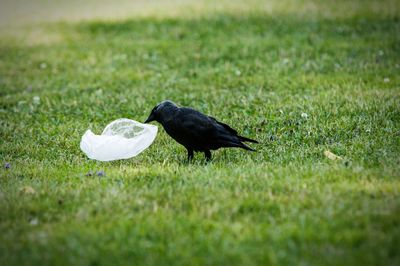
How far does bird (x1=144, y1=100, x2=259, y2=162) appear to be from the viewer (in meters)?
5.67

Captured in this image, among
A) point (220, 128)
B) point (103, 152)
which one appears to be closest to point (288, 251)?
point (220, 128)

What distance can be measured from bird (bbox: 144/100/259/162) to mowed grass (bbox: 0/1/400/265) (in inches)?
9.7

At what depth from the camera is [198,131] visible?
5676mm

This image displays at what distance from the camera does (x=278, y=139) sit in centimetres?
662

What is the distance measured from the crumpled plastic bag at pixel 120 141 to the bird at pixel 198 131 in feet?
0.87

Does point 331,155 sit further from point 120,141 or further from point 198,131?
point 120,141

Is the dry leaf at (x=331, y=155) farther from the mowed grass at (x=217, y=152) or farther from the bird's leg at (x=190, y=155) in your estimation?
the bird's leg at (x=190, y=155)

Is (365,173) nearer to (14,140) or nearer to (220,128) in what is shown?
(220,128)

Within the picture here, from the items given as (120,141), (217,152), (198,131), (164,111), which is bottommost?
(217,152)

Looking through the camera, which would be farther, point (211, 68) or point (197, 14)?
point (197, 14)

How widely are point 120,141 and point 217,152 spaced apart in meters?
1.17

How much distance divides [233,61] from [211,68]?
598 mm

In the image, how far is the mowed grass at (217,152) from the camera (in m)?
3.67

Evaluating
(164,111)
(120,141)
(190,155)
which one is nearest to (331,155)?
(190,155)
